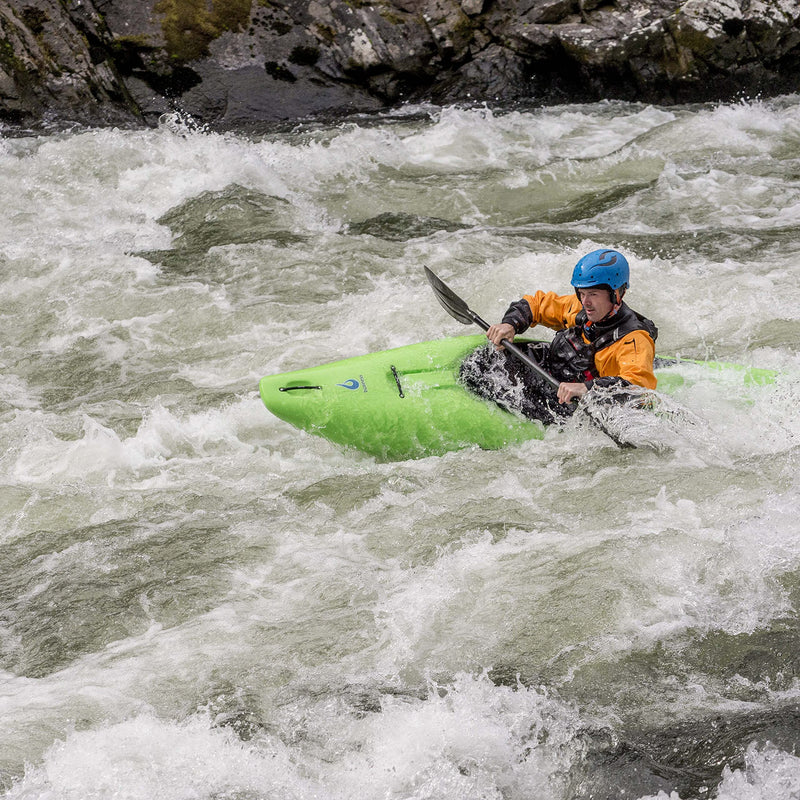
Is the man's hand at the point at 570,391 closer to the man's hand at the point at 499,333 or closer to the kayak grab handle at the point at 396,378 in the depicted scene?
the man's hand at the point at 499,333

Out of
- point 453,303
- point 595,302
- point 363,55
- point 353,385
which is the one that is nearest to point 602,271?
point 595,302

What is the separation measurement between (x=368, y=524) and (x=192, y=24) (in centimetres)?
771

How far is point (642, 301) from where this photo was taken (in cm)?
621

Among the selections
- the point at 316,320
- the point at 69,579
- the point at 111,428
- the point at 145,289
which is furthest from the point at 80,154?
the point at 69,579

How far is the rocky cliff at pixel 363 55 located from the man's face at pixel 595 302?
629 centimetres

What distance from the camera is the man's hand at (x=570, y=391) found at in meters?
4.30

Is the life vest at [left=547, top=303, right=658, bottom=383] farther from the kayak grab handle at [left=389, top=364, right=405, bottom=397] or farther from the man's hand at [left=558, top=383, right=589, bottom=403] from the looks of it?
the kayak grab handle at [left=389, top=364, right=405, bottom=397]

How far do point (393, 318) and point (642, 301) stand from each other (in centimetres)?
169

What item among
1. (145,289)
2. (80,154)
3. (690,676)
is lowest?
(690,676)

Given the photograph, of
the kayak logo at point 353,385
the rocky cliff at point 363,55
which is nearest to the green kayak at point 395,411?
the kayak logo at point 353,385

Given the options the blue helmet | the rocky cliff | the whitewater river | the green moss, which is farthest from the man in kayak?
the green moss

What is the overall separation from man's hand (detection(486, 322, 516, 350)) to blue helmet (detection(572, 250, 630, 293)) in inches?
19.6

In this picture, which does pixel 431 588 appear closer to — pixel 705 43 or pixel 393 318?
pixel 393 318

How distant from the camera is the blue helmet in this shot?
A: 167 inches
